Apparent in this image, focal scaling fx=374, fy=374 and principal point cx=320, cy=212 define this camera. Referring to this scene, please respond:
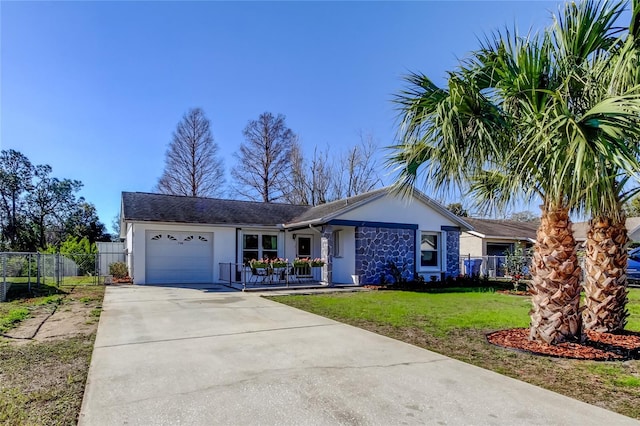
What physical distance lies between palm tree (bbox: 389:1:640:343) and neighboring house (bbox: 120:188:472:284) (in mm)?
9479

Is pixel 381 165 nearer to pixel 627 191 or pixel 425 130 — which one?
pixel 425 130

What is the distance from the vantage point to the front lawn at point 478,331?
4.04m

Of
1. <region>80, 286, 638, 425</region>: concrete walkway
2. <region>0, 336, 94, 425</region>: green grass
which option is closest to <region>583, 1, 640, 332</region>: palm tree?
<region>80, 286, 638, 425</region>: concrete walkway

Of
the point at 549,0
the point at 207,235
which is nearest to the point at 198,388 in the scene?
the point at 549,0

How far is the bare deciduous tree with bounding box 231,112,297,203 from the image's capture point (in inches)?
1237

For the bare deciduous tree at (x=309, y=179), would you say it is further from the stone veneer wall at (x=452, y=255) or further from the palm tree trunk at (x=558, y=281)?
the palm tree trunk at (x=558, y=281)

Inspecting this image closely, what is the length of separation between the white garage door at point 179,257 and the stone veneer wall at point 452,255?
11.2 meters

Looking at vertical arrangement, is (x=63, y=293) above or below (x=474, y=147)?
below

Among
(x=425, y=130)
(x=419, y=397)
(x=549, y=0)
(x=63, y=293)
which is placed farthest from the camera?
(x=63, y=293)

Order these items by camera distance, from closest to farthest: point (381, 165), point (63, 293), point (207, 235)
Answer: point (381, 165) → point (63, 293) → point (207, 235)

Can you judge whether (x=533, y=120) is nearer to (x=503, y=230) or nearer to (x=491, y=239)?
(x=491, y=239)

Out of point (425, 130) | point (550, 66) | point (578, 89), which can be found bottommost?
point (425, 130)

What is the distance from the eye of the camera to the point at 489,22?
5.46 meters

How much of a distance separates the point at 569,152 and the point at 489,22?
239 cm
